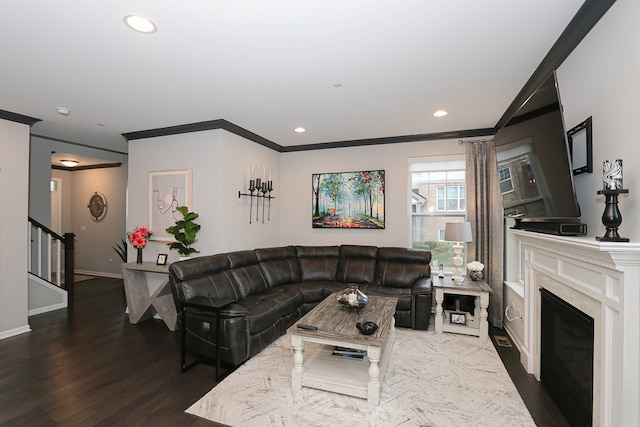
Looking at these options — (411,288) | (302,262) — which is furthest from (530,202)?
(302,262)

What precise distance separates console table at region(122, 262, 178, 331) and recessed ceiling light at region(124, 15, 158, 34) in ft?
8.88

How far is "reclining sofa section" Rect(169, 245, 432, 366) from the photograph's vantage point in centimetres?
302

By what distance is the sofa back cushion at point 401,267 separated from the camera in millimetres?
4328

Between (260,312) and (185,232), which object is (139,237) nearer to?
(185,232)

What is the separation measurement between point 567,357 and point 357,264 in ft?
9.02

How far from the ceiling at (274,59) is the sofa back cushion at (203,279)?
1.74 meters

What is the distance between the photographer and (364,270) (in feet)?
15.1

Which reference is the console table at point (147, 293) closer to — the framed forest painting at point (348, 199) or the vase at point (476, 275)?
the framed forest painting at point (348, 199)

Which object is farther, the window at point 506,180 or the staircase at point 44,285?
the staircase at point 44,285

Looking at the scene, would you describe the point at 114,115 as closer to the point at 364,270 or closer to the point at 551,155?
the point at 364,270

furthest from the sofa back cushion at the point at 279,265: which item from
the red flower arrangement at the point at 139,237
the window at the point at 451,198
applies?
the window at the point at 451,198

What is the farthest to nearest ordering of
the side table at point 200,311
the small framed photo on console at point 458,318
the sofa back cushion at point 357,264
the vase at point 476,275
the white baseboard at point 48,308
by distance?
the sofa back cushion at point 357,264, the white baseboard at point 48,308, the vase at point 476,275, the small framed photo on console at point 458,318, the side table at point 200,311

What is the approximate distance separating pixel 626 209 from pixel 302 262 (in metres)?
3.81

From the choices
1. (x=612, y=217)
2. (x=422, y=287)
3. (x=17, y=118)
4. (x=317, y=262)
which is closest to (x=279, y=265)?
(x=317, y=262)
